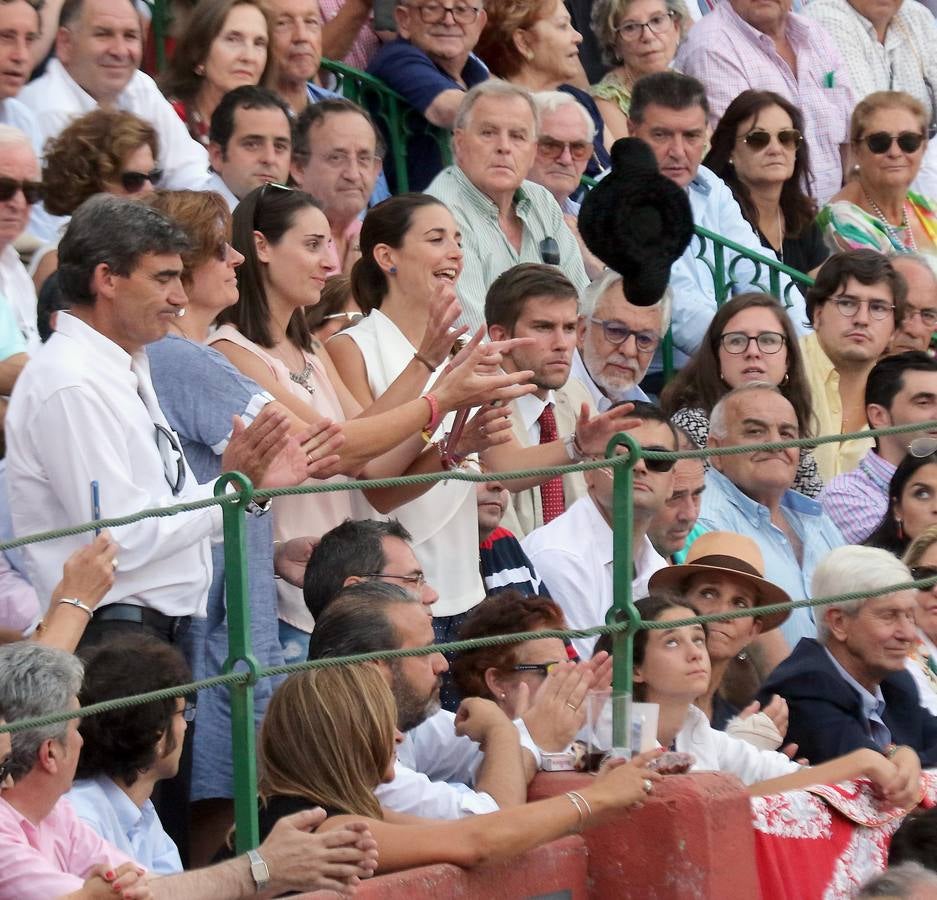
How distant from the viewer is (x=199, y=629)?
5.57 meters

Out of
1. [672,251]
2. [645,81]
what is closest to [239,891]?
[672,251]

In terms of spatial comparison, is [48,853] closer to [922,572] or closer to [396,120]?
[922,572]

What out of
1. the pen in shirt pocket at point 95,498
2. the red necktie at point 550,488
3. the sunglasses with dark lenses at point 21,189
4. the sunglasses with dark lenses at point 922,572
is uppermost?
the sunglasses with dark lenses at point 21,189

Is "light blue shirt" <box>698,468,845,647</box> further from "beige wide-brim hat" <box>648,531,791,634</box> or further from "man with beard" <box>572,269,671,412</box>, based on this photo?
"man with beard" <box>572,269,671,412</box>

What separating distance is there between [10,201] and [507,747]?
2530 mm

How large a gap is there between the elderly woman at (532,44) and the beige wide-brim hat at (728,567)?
326 centimetres

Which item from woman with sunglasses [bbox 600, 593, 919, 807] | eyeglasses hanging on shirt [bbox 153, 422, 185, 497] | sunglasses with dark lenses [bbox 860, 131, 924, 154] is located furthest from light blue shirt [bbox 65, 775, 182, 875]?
sunglasses with dark lenses [bbox 860, 131, 924, 154]

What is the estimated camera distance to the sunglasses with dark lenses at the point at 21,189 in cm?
666

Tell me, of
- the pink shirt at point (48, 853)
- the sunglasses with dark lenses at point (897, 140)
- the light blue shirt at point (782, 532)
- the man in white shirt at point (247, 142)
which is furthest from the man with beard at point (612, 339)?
the pink shirt at point (48, 853)

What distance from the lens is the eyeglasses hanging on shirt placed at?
544 cm

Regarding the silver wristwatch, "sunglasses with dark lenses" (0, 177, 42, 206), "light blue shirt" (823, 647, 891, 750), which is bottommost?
"light blue shirt" (823, 647, 891, 750)

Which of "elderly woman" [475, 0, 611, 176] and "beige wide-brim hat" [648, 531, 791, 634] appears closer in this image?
"beige wide-brim hat" [648, 531, 791, 634]

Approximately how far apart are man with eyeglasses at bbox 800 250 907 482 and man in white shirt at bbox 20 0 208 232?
263 centimetres

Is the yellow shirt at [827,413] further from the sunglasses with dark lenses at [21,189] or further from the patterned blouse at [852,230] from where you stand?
the sunglasses with dark lenses at [21,189]
